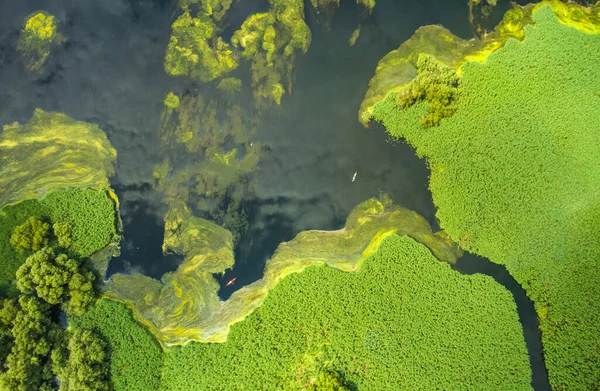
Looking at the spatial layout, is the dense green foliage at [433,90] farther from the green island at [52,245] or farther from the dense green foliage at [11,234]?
the dense green foliage at [11,234]

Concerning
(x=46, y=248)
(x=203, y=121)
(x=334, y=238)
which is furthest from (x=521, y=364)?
(x=46, y=248)

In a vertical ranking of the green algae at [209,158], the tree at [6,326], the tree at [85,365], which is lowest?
the tree at [85,365]

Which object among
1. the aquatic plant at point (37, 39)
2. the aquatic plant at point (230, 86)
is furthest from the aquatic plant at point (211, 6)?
the aquatic plant at point (37, 39)

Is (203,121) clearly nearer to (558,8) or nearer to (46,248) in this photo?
(46,248)

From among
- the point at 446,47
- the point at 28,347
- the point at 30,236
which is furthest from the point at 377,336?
the point at 30,236

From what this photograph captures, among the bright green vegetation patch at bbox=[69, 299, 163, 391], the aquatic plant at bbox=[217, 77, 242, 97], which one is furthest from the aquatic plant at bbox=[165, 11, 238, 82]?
the bright green vegetation patch at bbox=[69, 299, 163, 391]

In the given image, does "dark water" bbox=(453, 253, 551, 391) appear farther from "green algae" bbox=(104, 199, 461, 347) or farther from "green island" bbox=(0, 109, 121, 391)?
"green island" bbox=(0, 109, 121, 391)
